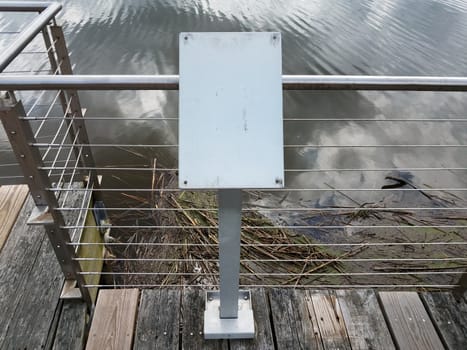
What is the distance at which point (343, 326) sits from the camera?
1.56 metres

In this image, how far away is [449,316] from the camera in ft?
5.32

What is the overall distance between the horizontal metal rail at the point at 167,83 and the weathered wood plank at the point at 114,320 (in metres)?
0.91

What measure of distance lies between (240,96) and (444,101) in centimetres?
482

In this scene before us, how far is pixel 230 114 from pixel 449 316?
131cm

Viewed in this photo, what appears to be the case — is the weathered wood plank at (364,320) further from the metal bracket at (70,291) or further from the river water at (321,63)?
the river water at (321,63)

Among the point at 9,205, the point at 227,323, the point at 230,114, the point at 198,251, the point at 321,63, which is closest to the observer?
the point at 230,114

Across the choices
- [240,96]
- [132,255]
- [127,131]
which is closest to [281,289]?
[240,96]

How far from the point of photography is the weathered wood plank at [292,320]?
1.50 metres

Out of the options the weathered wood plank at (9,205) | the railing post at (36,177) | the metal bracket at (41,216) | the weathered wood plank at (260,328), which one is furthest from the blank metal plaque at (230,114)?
the weathered wood plank at (9,205)

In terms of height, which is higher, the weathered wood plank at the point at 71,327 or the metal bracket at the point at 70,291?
the metal bracket at the point at 70,291

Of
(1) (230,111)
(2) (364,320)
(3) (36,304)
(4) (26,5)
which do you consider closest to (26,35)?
(4) (26,5)

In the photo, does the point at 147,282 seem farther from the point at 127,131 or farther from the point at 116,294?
the point at 127,131

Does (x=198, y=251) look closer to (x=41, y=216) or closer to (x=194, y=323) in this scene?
(x=194, y=323)

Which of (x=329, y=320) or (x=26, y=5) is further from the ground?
(x=26, y=5)
